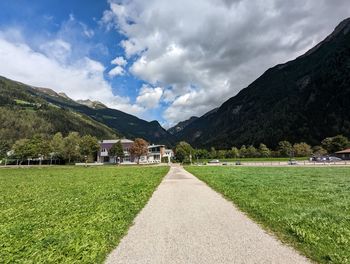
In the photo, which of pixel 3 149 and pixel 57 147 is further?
pixel 3 149

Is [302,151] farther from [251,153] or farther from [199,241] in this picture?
[199,241]

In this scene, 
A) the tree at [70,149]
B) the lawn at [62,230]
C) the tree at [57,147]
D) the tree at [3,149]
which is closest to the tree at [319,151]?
the tree at [70,149]

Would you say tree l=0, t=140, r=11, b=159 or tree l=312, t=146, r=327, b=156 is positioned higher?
tree l=0, t=140, r=11, b=159

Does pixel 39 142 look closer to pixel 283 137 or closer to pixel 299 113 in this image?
pixel 283 137

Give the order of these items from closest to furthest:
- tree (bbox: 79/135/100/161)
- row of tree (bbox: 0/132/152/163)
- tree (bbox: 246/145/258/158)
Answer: row of tree (bbox: 0/132/152/163) → tree (bbox: 79/135/100/161) → tree (bbox: 246/145/258/158)

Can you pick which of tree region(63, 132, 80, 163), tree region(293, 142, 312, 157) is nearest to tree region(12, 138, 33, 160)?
tree region(63, 132, 80, 163)

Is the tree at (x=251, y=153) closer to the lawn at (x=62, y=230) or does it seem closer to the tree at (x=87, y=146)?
the tree at (x=87, y=146)

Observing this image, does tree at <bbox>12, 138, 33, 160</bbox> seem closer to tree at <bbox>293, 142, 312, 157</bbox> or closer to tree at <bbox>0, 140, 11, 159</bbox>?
tree at <bbox>0, 140, 11, 159</bbox>

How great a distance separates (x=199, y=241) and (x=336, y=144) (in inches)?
4967

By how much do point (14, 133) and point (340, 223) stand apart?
200887mm

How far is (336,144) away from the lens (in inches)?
4380

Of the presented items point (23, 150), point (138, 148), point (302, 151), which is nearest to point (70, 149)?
point (23, 150)

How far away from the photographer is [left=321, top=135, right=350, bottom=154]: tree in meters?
109

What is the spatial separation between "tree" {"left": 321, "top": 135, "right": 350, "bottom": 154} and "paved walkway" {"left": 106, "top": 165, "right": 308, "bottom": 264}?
12128 cm
